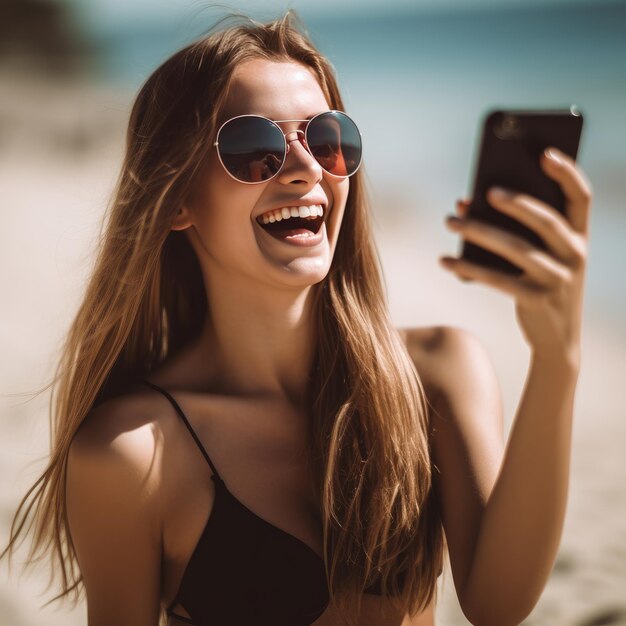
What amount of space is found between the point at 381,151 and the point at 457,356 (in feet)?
47.0

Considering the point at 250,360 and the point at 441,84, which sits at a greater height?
the point at 441,84

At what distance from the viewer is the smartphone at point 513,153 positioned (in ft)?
4.85

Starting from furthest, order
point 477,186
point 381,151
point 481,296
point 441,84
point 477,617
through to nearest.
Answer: point 441,84, point 381,151, point 481,296, point 477,617, point 477,186

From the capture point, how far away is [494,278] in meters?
1.42

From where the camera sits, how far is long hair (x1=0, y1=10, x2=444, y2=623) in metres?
2.33

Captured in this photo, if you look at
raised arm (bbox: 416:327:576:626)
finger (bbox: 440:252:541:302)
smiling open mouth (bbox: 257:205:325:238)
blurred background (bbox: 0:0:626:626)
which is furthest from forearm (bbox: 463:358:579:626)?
blurred background (bbox: 0:0:626:626)

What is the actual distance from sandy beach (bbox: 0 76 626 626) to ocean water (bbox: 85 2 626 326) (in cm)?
48

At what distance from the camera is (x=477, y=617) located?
212 centimetres

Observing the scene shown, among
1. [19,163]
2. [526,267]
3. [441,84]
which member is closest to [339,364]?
[526,267]

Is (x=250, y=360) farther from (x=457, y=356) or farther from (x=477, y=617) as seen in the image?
(x=477, y=617)

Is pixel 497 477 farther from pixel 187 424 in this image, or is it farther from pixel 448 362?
pixel 187 424

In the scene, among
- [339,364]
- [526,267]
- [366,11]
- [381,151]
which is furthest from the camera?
A: [366,11]

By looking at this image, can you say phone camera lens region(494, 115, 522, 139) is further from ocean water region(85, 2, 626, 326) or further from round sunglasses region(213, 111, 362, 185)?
ocean water region(85, 2, 626, 326)

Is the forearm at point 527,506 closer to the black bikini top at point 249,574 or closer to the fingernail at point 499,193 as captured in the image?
the fingernail at point 499,193
